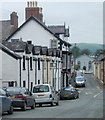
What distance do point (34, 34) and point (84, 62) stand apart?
12804 centimetres

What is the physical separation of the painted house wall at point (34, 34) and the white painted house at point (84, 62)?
123 meters

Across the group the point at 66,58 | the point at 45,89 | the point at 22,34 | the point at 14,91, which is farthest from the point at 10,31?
the point at 14,91

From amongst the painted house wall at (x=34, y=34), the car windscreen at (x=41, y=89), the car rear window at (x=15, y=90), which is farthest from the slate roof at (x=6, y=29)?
the car rear window at (x=15, y=90)

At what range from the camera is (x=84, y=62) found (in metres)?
194

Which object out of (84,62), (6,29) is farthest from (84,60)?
(6,29)

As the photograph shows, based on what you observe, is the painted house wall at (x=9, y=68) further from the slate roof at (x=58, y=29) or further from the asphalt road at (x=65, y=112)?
the slate roof at (x=58, y=29)

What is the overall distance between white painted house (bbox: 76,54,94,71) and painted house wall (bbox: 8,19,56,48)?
123301mm

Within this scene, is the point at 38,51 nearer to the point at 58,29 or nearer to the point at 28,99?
the point at 58,29

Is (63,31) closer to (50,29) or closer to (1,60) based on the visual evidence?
(50,29)

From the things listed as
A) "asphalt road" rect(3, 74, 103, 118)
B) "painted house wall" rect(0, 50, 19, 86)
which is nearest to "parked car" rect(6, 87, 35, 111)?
"asphalt road" rect(3, 74, 103, 118)

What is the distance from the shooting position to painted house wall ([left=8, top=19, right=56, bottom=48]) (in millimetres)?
66688

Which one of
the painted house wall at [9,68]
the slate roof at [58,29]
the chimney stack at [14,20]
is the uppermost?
the chimney stack at [14,20]

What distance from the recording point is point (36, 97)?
34438 mm

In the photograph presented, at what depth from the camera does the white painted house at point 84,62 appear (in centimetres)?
19150
